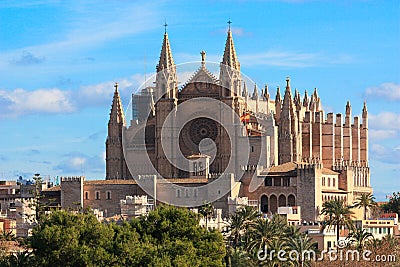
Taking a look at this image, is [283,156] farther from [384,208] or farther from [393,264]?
[393,264]

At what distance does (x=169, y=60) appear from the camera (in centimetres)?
11275

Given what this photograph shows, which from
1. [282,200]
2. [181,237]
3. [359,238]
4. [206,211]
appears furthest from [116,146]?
[181,237]

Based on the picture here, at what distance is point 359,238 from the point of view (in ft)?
259

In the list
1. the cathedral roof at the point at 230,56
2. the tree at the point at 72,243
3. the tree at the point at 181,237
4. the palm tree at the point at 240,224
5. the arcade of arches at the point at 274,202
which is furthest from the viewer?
the cathedral roof at the point at 230,56

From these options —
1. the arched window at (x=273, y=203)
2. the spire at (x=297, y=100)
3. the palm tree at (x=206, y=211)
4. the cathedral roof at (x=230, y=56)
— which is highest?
the cathedral roof at (x=230, y=56)

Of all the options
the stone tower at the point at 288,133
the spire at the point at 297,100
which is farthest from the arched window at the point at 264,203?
the spire at the point at 297,100

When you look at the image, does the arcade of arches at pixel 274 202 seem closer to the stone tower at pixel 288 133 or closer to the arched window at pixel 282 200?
the arched window at pixel 282 200

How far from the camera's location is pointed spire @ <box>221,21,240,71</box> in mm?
110750

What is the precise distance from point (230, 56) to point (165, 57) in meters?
5.45

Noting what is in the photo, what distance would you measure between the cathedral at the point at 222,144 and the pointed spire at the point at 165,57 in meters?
0.08

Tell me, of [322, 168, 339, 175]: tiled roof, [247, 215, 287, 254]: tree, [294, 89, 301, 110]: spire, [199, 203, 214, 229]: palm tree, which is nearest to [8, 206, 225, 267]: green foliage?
[247, 215, 287, 254]: tree

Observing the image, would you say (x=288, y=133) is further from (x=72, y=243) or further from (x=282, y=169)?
(x=72, y=243)

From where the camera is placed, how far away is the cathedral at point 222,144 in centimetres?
10344

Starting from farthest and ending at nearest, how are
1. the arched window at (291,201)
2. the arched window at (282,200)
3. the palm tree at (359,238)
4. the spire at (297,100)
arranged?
the spire at (297,100) → the arched window at (282,200) → the arched window at (291,201) → the palm tree at (359,238)
